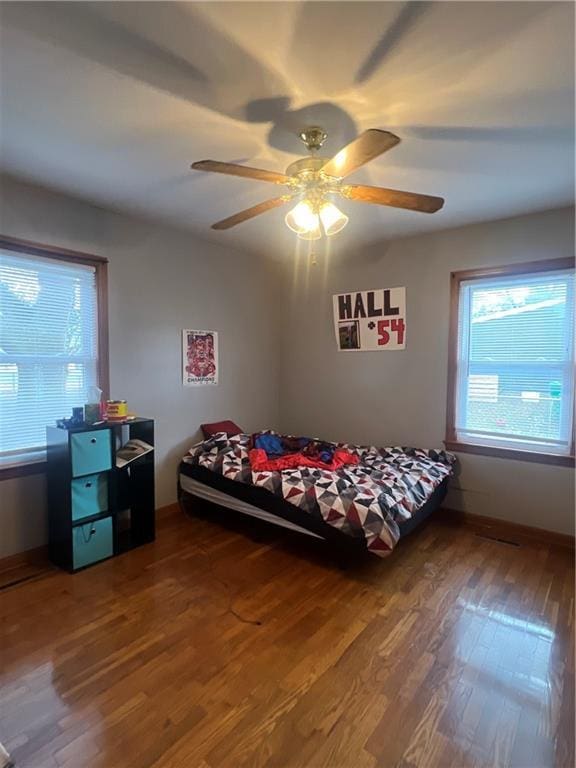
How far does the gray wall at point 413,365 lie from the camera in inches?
124

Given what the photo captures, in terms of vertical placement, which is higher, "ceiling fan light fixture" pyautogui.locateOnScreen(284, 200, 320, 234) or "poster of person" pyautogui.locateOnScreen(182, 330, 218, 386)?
"ceiling fan light fixture" pyautogui.locateOnScreen(284, 200, 320, 234)

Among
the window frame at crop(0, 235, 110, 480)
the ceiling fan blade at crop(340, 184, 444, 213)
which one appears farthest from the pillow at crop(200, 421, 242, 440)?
the ceiling fan blade at crop(340, 184, 444, 213)

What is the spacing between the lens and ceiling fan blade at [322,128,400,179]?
1.48 m

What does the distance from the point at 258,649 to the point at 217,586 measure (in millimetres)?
616

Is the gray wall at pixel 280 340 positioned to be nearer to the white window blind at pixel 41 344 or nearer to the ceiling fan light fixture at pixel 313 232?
the white window blind at pixel 41 344

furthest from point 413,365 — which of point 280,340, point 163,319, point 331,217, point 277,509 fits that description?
point 163,319

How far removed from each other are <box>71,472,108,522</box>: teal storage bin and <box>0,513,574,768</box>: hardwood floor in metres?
0.38

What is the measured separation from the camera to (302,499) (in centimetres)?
271

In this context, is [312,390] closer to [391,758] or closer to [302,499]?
[302,499]

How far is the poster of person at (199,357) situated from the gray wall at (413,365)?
103 cm

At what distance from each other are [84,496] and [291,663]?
171cm

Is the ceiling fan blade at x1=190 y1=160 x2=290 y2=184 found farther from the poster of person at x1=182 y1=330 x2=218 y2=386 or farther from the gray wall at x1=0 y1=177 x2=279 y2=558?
the poster of person at x1=182 y1=330 x2=218 y2=386

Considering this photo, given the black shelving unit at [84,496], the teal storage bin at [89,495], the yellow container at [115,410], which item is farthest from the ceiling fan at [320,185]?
the teal storage bin at [89,495]

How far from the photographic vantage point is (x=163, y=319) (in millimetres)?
3523
